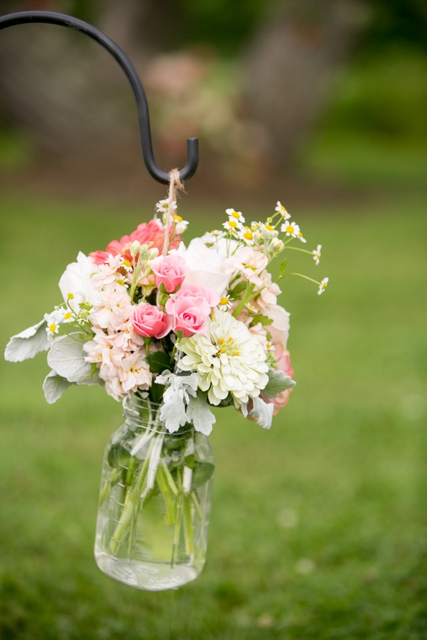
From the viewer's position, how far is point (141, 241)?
1.94 meters

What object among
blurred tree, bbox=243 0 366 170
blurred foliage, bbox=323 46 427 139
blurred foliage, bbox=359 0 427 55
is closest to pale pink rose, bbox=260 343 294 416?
blurred tree, bbox=243 0 366 170

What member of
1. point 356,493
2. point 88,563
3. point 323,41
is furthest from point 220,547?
point 323,41

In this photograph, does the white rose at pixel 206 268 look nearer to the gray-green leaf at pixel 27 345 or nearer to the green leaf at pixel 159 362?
the green leaf at pixel 159 362

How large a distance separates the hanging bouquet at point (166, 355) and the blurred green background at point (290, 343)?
3.29 feet

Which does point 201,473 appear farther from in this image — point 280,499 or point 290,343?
point 290,343

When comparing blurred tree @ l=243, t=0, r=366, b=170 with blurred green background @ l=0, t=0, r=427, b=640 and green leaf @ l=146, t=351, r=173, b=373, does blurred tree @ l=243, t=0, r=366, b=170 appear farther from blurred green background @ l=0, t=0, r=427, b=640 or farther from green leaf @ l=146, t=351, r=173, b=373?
green leaf @ l=146, t=351, r=173, b=373

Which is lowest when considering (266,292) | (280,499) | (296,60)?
(266,292)

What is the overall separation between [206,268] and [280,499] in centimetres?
230

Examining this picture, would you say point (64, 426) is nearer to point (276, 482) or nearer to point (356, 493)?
point (276, 482)

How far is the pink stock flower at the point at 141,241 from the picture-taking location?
1.92 metres

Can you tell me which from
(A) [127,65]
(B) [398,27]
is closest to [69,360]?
(A) [127,65]

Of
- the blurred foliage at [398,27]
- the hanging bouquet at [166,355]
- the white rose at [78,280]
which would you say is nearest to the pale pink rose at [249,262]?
the hanging bouquet at [166,355]

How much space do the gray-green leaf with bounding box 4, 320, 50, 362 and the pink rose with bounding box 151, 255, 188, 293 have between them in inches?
14.3

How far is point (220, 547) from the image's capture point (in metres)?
3.49
